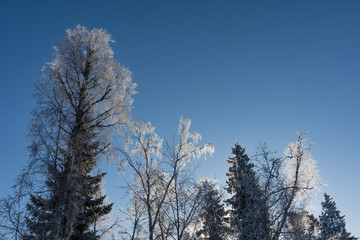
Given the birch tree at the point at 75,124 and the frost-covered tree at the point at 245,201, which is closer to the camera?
the birch tree at the point at 75,124

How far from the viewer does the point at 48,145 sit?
643 centimetres

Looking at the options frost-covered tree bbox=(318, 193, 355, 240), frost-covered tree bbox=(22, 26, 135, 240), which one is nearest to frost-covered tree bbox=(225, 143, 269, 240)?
frost-covered tree bbox=(22, 26, 135, 240)

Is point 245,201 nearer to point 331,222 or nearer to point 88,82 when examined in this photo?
point 88,82

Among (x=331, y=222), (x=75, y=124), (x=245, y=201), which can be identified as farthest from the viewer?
(x=331, y=222)

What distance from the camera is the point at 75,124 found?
7.52 meters

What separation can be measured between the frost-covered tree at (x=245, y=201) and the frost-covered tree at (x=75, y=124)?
7272 millimetres

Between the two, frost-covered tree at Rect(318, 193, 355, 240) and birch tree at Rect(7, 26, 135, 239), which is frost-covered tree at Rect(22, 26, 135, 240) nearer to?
birch tree at Rect(7, 26, 135, 239)

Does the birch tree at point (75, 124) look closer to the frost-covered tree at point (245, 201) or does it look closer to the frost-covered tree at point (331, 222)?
the frost-covered tree at point (245, 201)

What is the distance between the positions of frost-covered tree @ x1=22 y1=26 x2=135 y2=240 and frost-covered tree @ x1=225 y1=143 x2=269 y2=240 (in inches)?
286

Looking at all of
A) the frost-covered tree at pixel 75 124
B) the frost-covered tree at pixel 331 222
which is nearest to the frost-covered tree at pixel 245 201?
the frost-covered tree at pixel 75 124

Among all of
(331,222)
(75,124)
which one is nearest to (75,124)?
(75,124)

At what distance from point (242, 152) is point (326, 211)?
16198mm

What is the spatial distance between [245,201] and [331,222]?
16.8 m

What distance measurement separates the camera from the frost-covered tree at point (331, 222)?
74.9 feet
